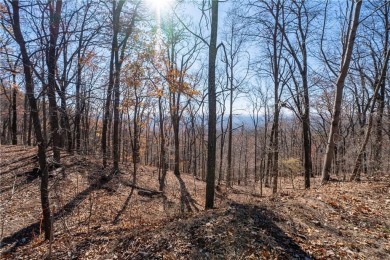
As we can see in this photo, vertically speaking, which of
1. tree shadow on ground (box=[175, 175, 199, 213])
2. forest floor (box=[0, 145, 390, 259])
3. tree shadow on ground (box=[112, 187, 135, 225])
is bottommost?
tree shadow on ground (box=[175, 175, 199, 213])

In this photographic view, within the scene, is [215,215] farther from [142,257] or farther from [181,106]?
[181,106]

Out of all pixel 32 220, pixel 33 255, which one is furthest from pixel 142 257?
pixel 32 220

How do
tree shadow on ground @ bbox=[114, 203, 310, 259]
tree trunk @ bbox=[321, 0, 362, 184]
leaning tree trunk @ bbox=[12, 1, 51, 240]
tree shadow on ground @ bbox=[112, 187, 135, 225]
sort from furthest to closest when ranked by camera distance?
tree shadow on ground @ bbox=[112, 187, 135, 225]
tree trunk @ bbox=[321, 0, 362, 184]
leaning tree trunk @ bbox=[12, 1, 51, 240]
tree shadow on ground @ bbox=[114, 203, 310, 259]

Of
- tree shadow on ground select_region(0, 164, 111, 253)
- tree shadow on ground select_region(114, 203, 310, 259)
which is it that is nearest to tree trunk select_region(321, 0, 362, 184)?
tree shadow on ground select_region(114, 203, 310, 259)

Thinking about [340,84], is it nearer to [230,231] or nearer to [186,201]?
[230,231]

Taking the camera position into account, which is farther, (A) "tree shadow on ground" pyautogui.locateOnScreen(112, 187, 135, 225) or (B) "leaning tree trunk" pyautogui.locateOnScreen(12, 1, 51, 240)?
(A) "tree shadow on ground" pyautogui.locateOnScreen(112, 187, 135, 225)

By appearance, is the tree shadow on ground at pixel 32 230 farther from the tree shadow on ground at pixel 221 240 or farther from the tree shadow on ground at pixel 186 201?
the tree shadow on ground at pixel 186 201

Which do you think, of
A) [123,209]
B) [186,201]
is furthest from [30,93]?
[186,201]

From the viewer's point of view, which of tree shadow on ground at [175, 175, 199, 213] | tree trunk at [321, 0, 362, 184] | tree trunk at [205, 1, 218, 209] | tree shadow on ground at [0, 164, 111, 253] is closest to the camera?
tree shadow on ground at [0, 164, 111, 253]

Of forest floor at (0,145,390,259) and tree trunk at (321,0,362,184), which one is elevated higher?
tree trunk at (321,0,362,184)

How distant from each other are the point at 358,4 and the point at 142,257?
10.0 meters

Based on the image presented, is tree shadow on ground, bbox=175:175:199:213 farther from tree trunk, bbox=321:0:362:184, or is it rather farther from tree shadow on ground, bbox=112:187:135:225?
tree trunk, bbox=321:0:362:184

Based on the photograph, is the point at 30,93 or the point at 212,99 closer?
the point at 30,93

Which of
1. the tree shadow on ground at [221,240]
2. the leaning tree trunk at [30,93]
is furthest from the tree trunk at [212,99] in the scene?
the leaning tree trunk at [30,93]
